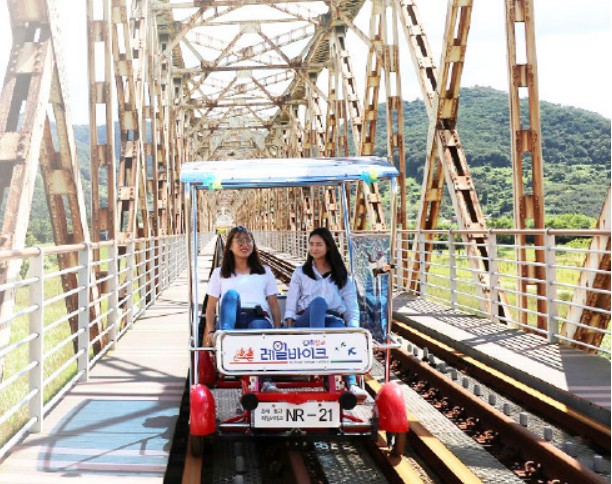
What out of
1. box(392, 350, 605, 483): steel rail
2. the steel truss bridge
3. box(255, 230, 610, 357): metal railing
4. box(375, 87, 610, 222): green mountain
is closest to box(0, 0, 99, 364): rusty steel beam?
the steel truss bridge

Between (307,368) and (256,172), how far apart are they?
1.51 metres

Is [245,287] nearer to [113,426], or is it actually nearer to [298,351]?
[298,351]

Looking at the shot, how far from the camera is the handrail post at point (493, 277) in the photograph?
8.67 m

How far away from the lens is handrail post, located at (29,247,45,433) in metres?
4.46

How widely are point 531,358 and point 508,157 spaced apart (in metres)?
59.0

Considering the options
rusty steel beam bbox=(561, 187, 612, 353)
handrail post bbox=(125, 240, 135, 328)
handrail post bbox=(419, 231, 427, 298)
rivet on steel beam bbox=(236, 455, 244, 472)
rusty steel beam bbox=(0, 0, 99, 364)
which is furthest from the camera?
handrail post bbox=(419, 231, 427, 298)

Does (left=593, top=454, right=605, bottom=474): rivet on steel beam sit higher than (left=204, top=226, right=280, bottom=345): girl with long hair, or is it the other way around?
(left=204, top=226, right=280, bottom=345): girl with long hair

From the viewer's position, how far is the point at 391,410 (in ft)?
14.0

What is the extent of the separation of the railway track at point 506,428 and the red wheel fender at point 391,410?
30 cm

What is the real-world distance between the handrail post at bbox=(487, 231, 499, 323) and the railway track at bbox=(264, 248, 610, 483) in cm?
166

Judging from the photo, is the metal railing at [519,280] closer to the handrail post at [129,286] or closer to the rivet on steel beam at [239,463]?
the rivet on steel beam at [239,463]

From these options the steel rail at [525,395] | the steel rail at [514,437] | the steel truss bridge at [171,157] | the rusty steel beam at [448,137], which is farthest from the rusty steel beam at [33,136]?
the rusty steel beam at [448,137]

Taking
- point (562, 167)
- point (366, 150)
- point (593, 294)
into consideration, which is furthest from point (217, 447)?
point (562, 167)

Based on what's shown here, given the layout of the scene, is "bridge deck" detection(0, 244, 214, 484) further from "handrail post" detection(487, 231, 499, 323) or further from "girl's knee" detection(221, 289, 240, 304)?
"handrail post" detection(487, 231, 499, 323)
